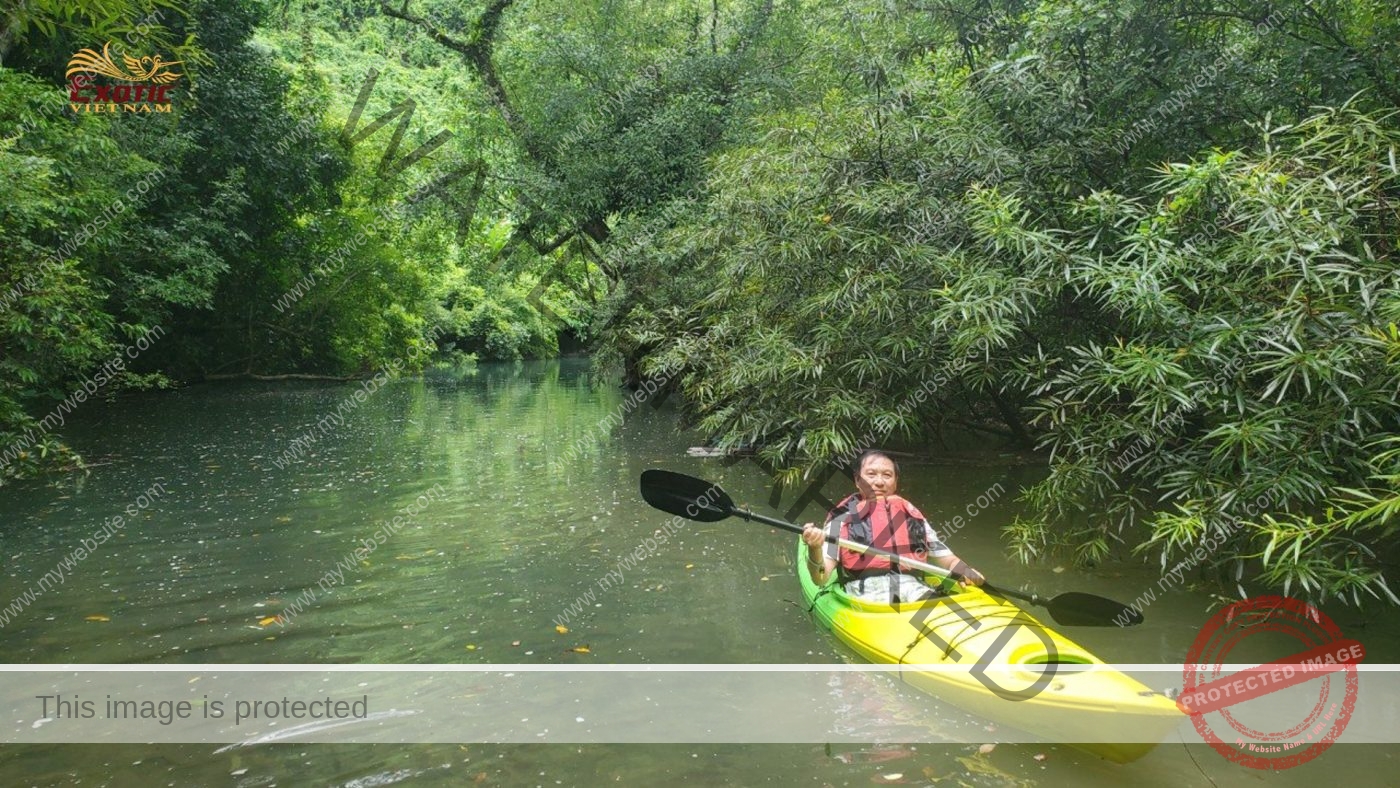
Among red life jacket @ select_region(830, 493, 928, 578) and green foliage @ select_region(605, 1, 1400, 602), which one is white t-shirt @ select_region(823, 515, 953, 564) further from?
green foliage @ select_region(605, 1, 1400, 602)

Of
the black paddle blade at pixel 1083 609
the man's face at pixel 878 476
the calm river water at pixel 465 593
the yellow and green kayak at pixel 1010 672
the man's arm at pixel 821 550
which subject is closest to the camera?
the yellow and green kayak at pixel 1010 672

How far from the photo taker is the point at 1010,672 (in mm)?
3430

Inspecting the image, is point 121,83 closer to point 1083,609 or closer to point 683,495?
point 683,495

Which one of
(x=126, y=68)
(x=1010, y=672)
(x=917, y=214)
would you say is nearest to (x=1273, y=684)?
(x=1010, y=672)

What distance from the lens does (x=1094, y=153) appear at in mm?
→ 5777

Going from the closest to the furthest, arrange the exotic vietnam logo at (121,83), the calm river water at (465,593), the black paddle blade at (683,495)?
the calm river water at (465,593) < the black paddle blade at (683,495) < the exotic vietnam logo at (121,83)

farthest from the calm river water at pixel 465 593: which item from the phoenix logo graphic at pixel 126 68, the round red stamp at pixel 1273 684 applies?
the phoenix logo graphic at pixel 126 68

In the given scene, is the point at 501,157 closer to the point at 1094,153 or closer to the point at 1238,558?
the point at 1094,153

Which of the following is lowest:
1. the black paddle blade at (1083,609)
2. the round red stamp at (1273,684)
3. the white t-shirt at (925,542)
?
the round red stamp at (1273,684)

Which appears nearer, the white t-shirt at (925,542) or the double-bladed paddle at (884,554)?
the double-bladed paddle at (884,554)

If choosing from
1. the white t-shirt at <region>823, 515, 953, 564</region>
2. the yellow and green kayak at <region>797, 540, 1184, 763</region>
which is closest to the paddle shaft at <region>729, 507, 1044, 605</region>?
the yellow and green kayak at <region>797, 540, 1184, 763</region>

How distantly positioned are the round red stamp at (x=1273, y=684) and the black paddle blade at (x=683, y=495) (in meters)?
2.55

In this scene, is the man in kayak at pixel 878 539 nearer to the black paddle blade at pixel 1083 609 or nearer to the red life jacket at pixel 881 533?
the red life jacket at pixel 881 533

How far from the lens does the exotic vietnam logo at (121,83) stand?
1162cm
